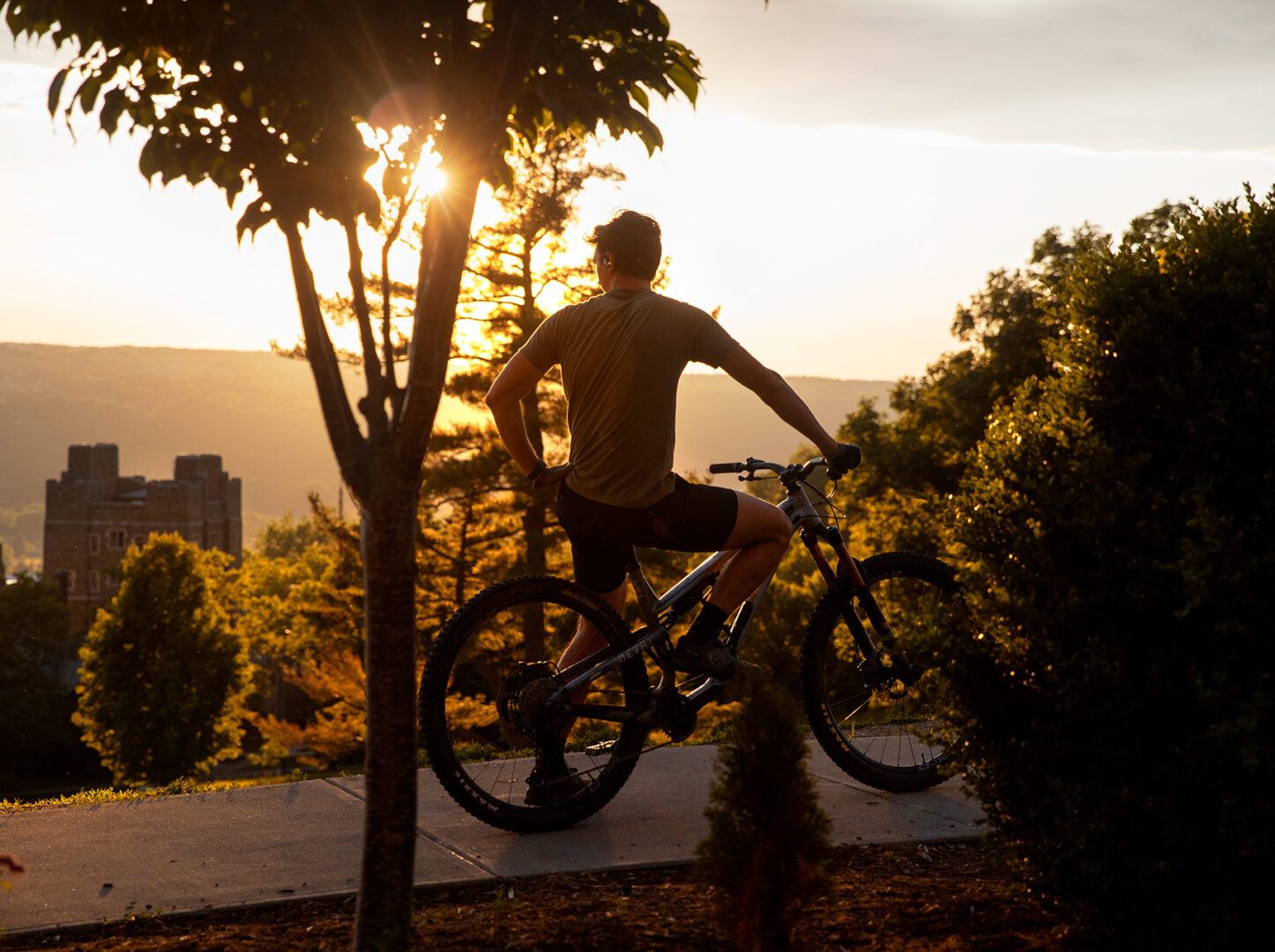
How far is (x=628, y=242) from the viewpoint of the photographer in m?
4.85

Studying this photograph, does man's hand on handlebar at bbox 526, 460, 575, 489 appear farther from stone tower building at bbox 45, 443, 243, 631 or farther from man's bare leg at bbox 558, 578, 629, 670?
stone tower building at bbox 45, 443, 243, 631

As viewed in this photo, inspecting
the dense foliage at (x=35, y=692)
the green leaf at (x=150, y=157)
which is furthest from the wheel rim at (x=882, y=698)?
the dense foliage at (x=35, y=692)

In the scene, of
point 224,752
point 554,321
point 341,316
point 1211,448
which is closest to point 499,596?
point 554,321

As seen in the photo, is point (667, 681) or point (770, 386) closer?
point (770, 386)

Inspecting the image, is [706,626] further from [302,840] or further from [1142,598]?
[1142,598]

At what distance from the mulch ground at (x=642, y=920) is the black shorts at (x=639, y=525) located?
1.17 metres

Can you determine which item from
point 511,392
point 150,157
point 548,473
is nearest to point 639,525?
point 548,473

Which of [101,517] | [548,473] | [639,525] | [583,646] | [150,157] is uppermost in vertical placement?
[150,157]

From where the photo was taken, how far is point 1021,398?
3.91m

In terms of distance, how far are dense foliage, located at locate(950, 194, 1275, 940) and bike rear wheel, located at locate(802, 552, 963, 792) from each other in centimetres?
165

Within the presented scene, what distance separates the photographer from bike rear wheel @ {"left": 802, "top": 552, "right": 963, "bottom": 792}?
5.55 m

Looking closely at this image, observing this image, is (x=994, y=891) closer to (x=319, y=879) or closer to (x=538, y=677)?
(x=538, y=677)

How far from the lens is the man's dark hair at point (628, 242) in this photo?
191 inches

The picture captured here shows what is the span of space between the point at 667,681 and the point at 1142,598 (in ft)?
7.08
